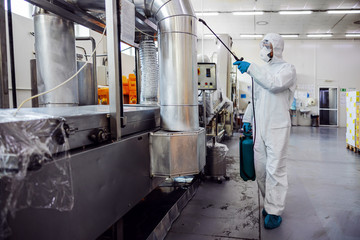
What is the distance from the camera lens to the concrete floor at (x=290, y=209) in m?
1.89

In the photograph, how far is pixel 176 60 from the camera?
5.32 feet

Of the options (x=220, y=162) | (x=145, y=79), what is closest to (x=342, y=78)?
(x=220, y=162)

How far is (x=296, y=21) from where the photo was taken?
8195 millimetres

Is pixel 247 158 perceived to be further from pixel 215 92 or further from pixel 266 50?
pixel 215 92

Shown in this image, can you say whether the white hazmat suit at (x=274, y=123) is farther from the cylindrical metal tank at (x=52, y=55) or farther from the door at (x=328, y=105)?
the door at (x=328, y=105)

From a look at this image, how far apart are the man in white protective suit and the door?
1002 centimetres

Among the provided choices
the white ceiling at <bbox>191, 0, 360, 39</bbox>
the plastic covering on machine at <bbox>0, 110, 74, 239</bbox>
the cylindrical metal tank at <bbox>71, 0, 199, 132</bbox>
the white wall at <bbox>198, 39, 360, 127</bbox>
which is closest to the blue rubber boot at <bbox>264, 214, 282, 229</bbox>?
the cylindrical metal tank at <bbox>71, 0, 199, 132</bbox>

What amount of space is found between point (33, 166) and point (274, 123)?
1681mm

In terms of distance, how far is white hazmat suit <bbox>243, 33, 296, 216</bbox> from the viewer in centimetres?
189

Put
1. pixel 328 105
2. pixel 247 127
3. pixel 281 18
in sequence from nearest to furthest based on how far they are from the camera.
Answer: pixel 247 127
pixel 281 18
pixel 328 105

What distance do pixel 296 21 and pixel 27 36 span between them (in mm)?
7733

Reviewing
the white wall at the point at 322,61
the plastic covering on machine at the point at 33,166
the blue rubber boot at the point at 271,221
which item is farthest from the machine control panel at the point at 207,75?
the white wall at the point at 322,61

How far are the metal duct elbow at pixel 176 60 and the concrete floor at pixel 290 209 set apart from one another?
0.89 m

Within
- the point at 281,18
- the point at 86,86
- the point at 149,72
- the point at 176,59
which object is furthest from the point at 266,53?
the point at 281,18
